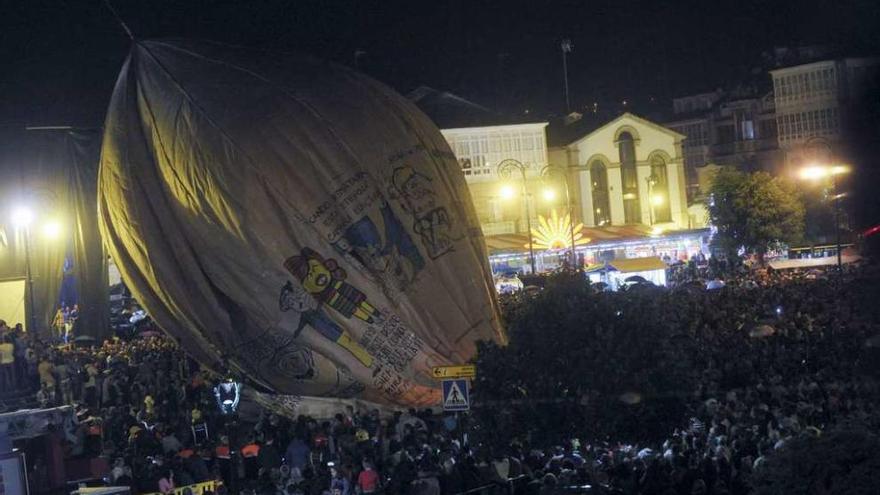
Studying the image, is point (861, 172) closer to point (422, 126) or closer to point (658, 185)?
point (422, 126)

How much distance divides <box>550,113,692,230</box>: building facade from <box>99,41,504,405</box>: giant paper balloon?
42.9 metres

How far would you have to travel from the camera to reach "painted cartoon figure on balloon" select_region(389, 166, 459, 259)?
24688mm

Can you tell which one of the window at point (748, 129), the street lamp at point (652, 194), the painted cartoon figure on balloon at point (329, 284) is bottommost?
the painted cartoon figure on balloon at point (329, 284)

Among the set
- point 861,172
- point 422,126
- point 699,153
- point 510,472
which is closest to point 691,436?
point 510,472

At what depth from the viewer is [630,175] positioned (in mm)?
68688

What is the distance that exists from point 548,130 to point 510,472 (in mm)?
55764

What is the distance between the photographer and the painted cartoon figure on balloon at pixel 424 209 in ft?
81.0

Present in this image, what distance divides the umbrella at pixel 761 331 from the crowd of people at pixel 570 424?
2.77ft

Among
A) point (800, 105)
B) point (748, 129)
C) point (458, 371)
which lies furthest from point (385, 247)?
point (748, 129)

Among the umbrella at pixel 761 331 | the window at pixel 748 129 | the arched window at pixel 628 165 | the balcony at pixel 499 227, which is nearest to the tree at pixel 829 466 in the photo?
the umbrella at pixel 761 331

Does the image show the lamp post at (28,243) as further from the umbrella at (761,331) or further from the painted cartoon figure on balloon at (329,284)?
the umbrella at (761,331)

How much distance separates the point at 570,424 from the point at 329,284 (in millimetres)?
8165

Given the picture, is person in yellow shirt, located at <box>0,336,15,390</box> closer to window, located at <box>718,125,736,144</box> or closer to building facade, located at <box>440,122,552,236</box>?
building facade, located at <box>440,122,552,236</box>

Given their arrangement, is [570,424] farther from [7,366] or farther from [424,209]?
[7,366]
